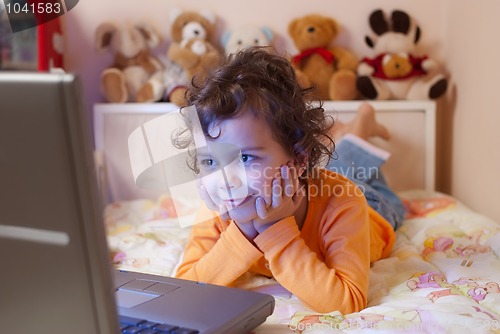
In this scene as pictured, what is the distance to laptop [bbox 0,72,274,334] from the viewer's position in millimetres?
473

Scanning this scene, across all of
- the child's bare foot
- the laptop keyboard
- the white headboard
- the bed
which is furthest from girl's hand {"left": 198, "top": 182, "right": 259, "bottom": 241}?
the white headboard

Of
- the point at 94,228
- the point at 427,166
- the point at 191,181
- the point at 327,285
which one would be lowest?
the point at 427,166

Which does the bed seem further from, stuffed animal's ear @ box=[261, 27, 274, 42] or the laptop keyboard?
stuffed animal's ear @ box=[261, 27, 274, 42]

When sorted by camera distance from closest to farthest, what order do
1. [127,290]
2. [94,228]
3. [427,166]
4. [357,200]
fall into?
[94,228]
[127,290]
[357,200]
[427,166]

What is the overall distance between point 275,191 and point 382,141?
101cm

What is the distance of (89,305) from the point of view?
1.74 ft

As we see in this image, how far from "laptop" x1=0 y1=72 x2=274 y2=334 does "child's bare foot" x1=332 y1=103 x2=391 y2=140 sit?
4.00 feet

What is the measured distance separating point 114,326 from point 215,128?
444mm

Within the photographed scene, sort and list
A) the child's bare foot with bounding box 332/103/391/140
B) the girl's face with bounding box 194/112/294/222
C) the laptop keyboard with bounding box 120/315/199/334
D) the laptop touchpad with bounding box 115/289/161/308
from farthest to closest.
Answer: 1. the child's bare foot with bounding box 332/103/391/140
2. the girl's face with bounding box 194/112/294/222
3. the laptop touchpad with bounding box 115/289/161/308
4. the laptop keyboard with bounding box 120/315/199/334

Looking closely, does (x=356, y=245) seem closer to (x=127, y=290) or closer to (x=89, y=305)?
(x=127, y=290)

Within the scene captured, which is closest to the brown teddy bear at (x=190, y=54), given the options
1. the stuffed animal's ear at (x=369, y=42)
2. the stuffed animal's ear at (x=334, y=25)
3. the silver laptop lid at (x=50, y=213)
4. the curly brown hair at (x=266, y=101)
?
the stuffed animal's ear at (x=334, y=25)

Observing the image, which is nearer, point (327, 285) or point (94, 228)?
point (94, 228)

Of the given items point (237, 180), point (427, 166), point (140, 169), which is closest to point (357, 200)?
point (237, 180)

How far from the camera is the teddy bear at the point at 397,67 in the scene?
1.88 metres
